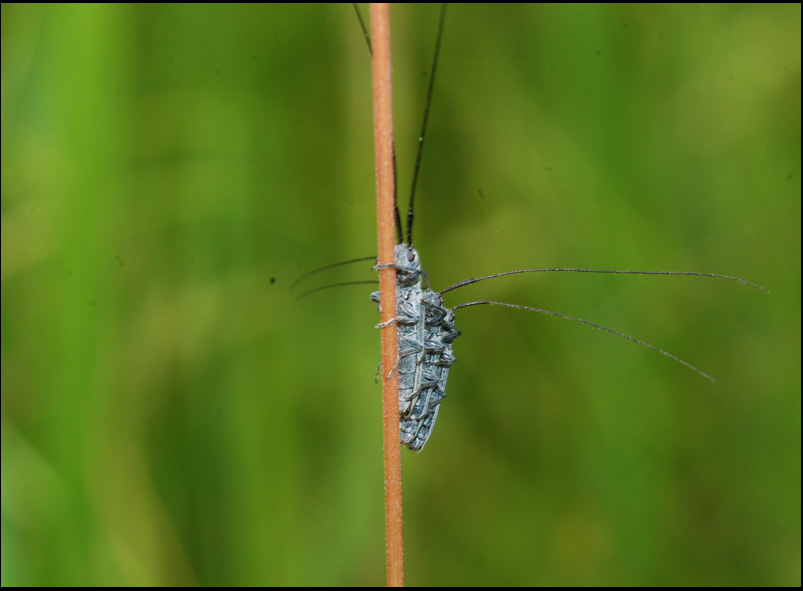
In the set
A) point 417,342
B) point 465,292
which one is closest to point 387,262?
point 417,342

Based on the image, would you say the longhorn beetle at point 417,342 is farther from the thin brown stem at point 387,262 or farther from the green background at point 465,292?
the green background at point 465,292

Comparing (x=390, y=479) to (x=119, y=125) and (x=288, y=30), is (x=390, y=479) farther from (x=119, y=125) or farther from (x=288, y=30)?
(x=288, y=30)

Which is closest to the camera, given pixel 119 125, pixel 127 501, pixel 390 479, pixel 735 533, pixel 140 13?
pixel 390 479

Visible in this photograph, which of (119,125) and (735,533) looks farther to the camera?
(735,533)

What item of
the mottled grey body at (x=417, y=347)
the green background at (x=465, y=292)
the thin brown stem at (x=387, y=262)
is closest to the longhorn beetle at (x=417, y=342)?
the mottled grey body at (x=417, y=347)

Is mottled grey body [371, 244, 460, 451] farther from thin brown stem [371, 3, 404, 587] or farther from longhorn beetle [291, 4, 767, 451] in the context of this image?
thin brown stem [371, 3, 404, 587]

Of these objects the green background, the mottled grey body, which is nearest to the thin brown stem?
the mottled grey body

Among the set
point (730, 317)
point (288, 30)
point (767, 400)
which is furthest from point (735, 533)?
point (288, 30)

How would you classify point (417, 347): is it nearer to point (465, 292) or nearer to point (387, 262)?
point (387, 262)
